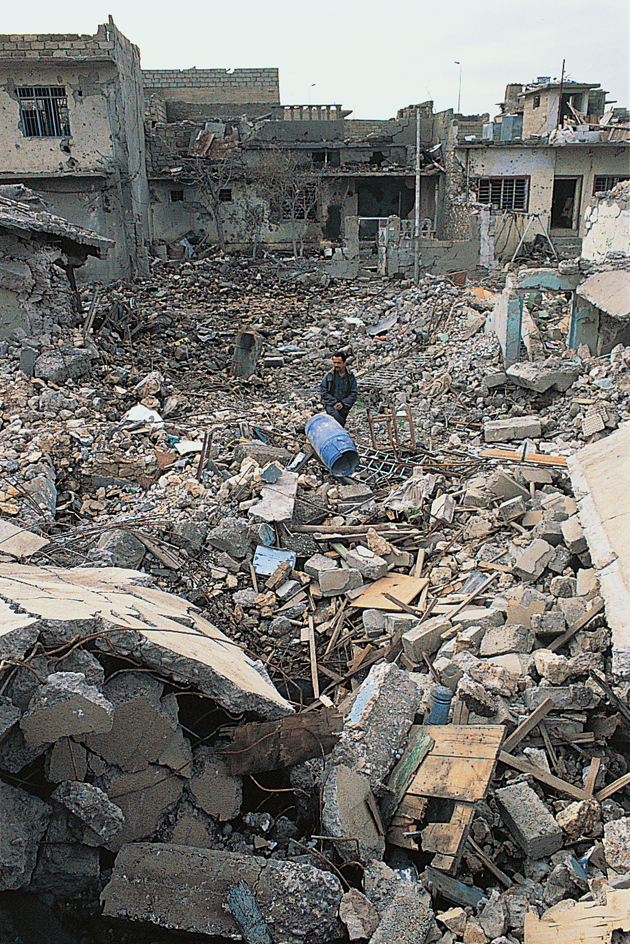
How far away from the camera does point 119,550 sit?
18.0ft

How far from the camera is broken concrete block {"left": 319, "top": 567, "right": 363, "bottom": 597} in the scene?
5688mm

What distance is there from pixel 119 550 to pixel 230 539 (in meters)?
0.99

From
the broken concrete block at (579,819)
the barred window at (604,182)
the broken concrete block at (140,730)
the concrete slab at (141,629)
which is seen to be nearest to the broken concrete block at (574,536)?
the broken concrete block at (579,819)

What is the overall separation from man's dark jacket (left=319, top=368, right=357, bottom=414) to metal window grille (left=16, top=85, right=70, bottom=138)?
52.5ft

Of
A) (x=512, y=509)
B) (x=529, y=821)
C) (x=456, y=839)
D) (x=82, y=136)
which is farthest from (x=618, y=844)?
(x=82, y=136)

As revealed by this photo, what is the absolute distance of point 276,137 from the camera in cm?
2689

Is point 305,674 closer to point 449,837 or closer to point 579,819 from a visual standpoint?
point 449,837

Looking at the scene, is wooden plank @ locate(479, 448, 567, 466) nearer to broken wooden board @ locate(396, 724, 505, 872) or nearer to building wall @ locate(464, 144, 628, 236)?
broken wooden board @ locate(396, 724, 505, 872)

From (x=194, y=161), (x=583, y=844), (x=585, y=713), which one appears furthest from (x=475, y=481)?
(x=194, y=161)

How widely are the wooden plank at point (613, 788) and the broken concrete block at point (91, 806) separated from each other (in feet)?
7.95

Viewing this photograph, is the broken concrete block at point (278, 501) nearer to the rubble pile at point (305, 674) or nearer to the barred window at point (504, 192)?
the rubble pile at point (305, 674)

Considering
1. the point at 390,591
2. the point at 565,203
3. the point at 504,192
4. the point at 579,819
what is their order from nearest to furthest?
1. the point at 579,819
2. the point at 390,591
3. the point at 504,192
4. the point at 565,203

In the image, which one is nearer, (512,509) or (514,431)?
(512,509)

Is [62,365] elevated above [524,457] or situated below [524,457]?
above
